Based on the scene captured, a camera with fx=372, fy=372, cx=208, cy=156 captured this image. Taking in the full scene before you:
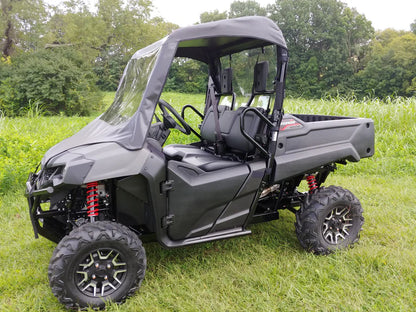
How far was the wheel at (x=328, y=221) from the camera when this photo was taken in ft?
10.2

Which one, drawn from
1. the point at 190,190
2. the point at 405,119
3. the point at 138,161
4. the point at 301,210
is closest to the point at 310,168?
the point at 301,210

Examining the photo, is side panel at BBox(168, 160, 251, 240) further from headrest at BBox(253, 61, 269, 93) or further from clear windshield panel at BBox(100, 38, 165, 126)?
headrest at BBox(253, 61, 269, 93)

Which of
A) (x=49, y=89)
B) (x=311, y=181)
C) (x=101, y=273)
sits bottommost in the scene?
(x=49, y=89)

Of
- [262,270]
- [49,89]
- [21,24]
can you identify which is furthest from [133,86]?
[21,24]

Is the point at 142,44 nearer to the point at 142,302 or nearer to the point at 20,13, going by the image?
the point at 20,13

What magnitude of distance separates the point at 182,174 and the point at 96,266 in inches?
32.8

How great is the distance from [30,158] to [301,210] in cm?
375

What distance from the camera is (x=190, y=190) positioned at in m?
2.65

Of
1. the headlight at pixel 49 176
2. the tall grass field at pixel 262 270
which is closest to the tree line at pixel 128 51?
the headlight at pixel 49 176

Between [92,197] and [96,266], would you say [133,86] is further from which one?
[96,266]

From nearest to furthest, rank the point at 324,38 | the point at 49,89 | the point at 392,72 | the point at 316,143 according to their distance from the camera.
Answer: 1. the point at 316,143
2. the point at 49,89
3. the point at 392,72
4. the point at 324,38

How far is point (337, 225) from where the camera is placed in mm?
3252

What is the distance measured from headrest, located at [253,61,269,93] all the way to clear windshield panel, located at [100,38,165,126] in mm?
909

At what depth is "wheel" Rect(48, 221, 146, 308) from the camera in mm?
2332
